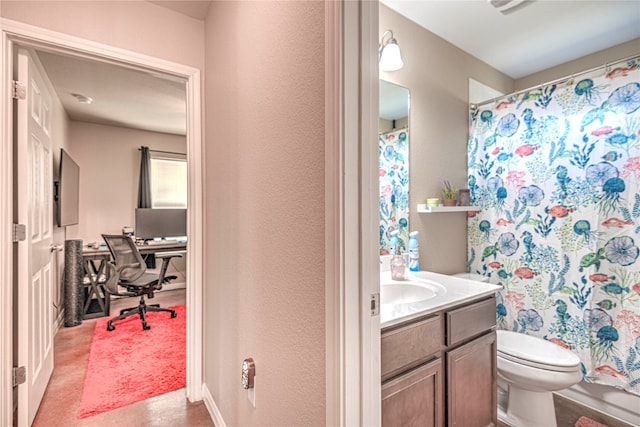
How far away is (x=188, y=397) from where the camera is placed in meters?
1.91

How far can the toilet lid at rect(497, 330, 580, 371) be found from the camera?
154 centimetres

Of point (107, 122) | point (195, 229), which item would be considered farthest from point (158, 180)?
point (195, 229)

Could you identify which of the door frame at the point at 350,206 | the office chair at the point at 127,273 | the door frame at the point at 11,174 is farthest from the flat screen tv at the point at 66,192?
the door frame at the point at 350,206

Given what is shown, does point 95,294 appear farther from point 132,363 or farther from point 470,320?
point 470,320

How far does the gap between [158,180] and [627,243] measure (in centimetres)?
507

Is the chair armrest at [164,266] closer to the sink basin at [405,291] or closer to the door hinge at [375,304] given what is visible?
the sink basin at [405,291]

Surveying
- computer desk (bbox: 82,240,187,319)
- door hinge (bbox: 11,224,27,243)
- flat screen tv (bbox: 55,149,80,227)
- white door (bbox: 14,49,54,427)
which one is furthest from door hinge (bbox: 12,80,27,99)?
computer desk (bbox: 82,240,187,319)

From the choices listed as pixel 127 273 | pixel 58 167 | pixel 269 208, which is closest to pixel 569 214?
pixel 269 208

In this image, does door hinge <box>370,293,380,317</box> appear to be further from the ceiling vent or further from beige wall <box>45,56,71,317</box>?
beige wall <box>45,56,71,317</box>

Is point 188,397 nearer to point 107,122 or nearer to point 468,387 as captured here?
point 468,387

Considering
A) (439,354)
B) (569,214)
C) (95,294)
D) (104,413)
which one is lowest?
(104,413)

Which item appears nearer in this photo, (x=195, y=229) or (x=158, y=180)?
(x=195, y=229)

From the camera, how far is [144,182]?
14.2 feet

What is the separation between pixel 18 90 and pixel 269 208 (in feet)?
4.91
